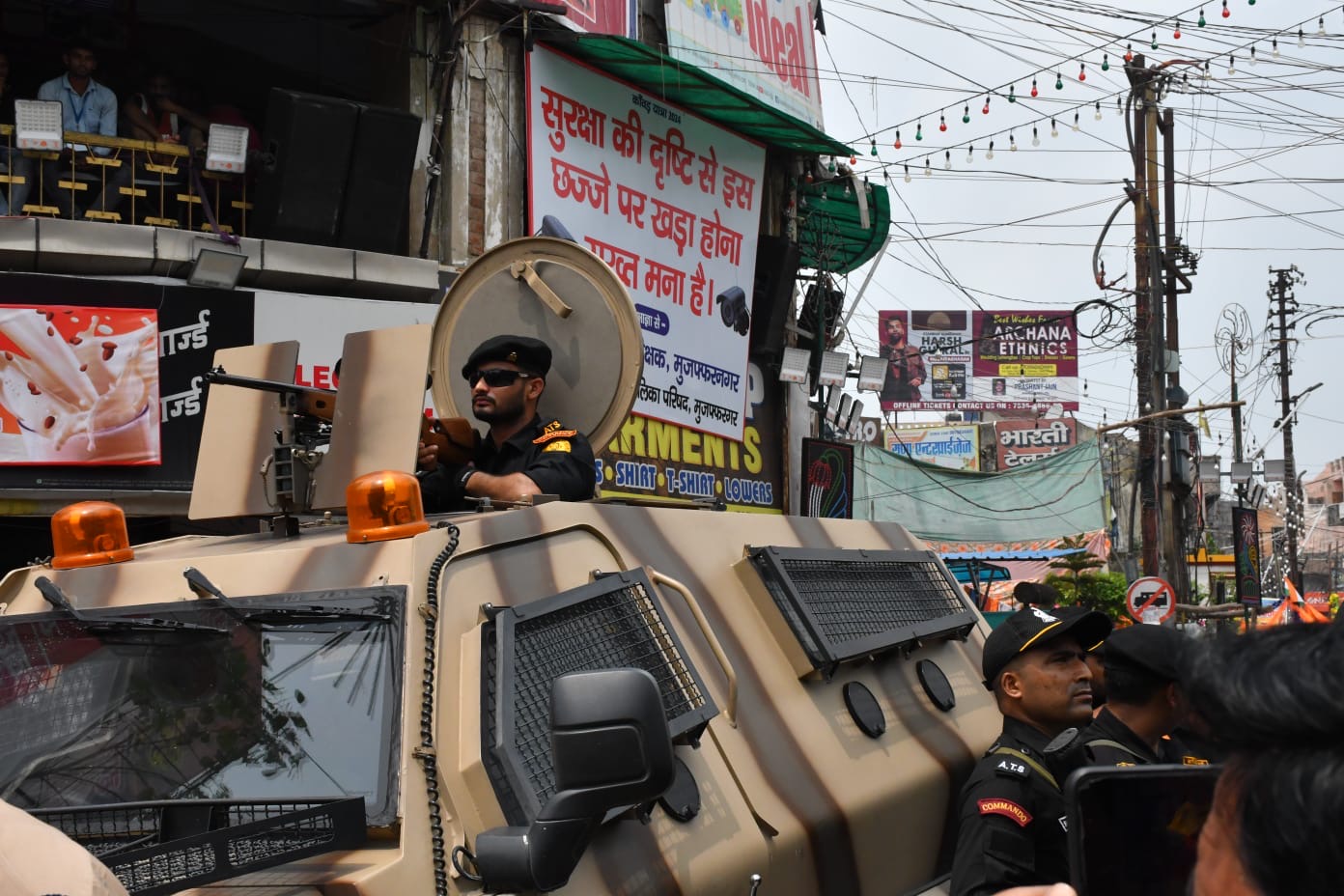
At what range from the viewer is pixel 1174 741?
4652 mm

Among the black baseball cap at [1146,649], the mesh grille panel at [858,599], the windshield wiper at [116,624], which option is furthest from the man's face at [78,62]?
the black baseball cap at [1146,649]

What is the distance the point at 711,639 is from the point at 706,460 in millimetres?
11764

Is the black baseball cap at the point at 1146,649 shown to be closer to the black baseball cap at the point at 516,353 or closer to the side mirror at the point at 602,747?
the black baseball cap at the point at 516,353

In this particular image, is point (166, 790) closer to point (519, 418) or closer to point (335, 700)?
point (335, 700)

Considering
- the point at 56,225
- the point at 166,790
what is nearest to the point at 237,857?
the point at 166,790

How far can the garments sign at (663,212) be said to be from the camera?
1316 centimetres

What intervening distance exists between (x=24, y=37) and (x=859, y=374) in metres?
10.6

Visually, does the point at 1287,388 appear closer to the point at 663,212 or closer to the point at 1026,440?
the point at 1026,440

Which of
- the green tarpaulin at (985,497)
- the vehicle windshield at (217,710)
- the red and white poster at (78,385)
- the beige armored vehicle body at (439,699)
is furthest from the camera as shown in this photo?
the green tarpaulin at (985,497)

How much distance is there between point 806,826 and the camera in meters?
3.45

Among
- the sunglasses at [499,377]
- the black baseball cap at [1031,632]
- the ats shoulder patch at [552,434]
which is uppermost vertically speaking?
the sunglasses at [499,377]

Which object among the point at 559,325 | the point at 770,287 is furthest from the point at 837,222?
the point at 559,325

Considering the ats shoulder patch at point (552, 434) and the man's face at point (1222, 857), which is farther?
the ats shoulder patch at point (552, 434)

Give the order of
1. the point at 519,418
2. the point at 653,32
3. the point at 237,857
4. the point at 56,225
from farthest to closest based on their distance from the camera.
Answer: the point at 653,32 → the point at 56,225 → the point at 519,418 → the point at 237,857
